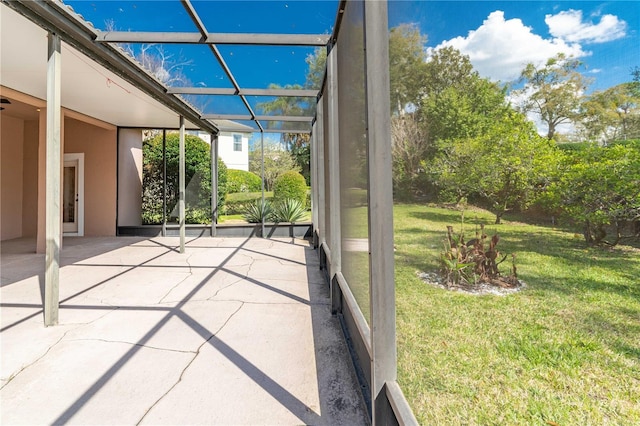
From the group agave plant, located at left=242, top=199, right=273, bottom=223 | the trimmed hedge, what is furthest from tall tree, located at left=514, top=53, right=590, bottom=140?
the trimmed hedge

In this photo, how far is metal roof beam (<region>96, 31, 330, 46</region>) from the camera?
3109 mm

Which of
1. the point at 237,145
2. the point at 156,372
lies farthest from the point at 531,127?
the point at 237,145

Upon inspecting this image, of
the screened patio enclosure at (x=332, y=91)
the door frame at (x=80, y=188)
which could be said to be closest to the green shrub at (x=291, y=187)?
the screened patio enclosure at (x=332, y=91)

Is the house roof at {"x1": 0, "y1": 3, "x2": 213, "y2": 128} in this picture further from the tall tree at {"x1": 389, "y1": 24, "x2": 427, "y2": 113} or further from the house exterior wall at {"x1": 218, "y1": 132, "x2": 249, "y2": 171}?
the house exterior wall at {"x1": 218, "y1": 132, "x2": 249, "y2": 171}

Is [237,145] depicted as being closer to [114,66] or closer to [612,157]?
[114,66]

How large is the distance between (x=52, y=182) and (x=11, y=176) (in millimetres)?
6572

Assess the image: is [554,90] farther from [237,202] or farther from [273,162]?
[273,162]

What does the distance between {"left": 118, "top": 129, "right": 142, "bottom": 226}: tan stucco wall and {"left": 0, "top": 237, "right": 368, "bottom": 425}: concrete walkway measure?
3.70 meters

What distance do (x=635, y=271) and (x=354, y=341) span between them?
163 cm

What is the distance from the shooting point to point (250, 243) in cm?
712

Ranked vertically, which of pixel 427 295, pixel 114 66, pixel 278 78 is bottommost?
pixel 427 295

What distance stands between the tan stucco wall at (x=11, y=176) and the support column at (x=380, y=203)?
30.2ft

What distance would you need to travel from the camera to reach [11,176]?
7.03 meters

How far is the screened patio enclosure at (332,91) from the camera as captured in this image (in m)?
1.25
